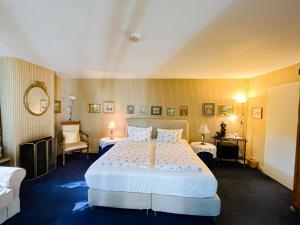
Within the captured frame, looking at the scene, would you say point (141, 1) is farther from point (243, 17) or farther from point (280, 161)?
point (280, 161)

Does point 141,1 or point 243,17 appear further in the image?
point 243,17

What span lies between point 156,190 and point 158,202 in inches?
6.5

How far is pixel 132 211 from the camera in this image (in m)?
2.39

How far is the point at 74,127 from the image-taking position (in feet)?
15.9

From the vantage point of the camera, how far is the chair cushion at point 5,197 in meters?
1.97

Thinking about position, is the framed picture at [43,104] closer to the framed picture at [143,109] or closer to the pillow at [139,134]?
the pillow at [139,134]

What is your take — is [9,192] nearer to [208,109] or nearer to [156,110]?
[156,110]

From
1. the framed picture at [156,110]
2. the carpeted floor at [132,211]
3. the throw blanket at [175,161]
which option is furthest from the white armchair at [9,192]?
the framed picture at [156,110]

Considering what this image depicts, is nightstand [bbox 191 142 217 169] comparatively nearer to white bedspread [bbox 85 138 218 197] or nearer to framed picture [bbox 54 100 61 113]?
white bedspread [bbox 85 138 218 197]

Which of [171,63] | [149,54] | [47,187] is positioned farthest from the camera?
[171,63]

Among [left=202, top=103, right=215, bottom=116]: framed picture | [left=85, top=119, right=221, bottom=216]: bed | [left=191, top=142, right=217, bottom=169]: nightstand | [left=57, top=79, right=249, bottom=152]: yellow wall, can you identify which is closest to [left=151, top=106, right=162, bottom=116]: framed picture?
[left=57, top=79, right=249, bottom=152]: yellow wall

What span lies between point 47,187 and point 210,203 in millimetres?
2808

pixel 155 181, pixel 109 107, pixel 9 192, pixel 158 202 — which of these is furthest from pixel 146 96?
pixel 9 192

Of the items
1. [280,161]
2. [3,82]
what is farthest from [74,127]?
[280,161]
